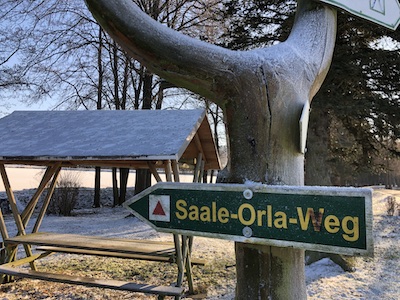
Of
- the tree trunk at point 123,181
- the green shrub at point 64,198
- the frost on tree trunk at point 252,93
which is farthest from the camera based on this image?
the tree trunk at point 123,181

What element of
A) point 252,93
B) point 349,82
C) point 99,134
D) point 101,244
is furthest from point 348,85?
point 252,93

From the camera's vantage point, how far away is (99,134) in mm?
4945

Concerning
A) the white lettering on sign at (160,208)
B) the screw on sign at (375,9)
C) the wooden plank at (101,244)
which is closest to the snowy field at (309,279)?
the wooden plank at (101,244)

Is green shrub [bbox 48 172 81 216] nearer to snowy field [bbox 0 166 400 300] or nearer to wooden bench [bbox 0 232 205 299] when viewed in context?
snowy field [bbox 0 166 400 300]

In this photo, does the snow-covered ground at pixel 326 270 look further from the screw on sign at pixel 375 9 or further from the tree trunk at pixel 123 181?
the tree trunk at pixel 123 181

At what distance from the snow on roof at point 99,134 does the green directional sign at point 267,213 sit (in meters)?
2.47

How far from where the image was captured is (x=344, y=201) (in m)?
1.10

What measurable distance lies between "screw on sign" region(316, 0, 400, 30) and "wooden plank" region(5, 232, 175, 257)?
3.74 meters

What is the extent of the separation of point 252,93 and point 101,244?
14.3ft

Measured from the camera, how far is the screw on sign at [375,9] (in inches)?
63.1

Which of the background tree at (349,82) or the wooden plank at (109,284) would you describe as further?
the background tree at (349,82)

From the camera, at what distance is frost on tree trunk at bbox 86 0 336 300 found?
136 centimetres

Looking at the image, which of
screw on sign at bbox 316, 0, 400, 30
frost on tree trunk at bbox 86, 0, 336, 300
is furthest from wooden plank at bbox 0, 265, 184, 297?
screw on sign at bbox 316, 0, 400, 30

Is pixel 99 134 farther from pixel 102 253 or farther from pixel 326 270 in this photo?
A: pixel 326 270
